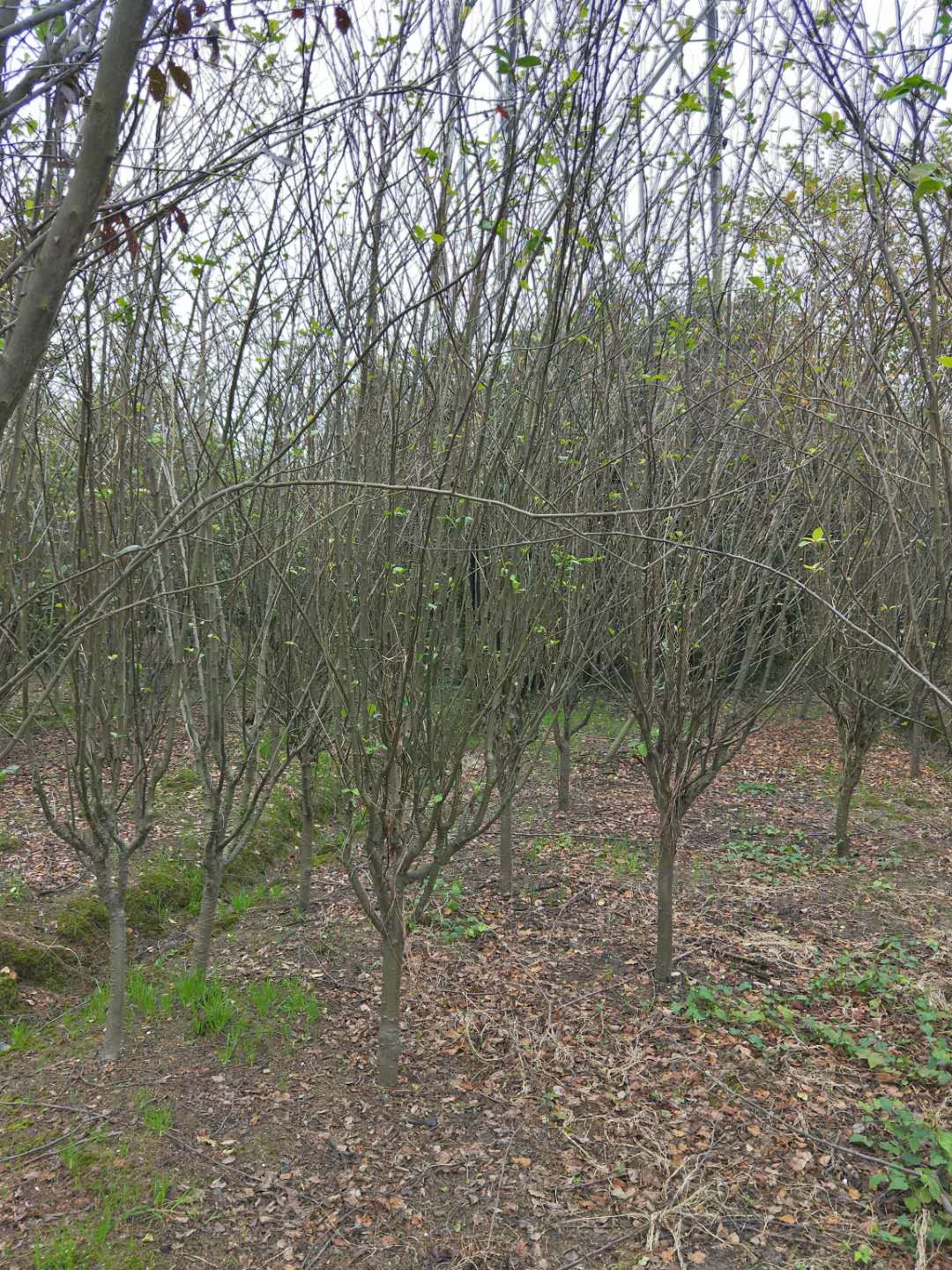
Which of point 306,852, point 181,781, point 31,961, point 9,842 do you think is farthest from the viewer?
point 181,781

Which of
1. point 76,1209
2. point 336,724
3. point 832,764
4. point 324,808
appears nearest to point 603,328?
point 336,724

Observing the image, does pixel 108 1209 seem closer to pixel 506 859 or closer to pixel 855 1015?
pixel 506 859

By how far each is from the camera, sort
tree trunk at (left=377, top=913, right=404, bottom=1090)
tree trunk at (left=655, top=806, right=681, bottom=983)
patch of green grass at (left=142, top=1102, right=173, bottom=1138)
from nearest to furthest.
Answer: patch of green grass at (left=142, top=1102, right=173, bottom=1138), tree trunk at (left=377, top=913, right=404, bottom=1090), tree trunk at (left=655, top=806, right=681, bottom=983)

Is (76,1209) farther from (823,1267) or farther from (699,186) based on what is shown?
(699,186)

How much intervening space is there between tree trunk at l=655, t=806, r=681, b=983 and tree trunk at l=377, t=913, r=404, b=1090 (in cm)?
153

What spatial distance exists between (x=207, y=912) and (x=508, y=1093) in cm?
164

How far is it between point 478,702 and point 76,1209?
2.22 metres

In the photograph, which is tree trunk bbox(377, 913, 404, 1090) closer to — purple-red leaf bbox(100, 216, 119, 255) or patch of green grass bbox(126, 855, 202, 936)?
patch of green grass bbox(126, 855, 202, 936)

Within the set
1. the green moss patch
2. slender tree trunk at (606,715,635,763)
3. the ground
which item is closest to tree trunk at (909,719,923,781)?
slender tree trunk at (606,715,635,763)

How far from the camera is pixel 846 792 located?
6.05 m

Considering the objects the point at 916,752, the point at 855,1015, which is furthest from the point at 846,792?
the point at 916,752

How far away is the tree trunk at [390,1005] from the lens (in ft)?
10.7

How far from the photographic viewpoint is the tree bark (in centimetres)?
101

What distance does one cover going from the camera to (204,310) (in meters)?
3.27
